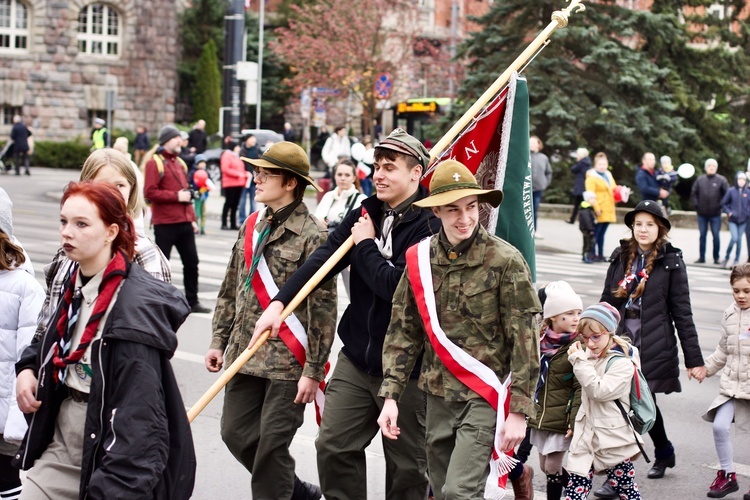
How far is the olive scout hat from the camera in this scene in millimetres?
5141

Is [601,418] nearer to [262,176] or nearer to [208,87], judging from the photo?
[262,176]

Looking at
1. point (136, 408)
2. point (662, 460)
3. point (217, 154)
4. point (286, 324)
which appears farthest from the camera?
point (217, 154)

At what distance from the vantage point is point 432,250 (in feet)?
15.5

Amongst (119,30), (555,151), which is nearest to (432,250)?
(555,151)

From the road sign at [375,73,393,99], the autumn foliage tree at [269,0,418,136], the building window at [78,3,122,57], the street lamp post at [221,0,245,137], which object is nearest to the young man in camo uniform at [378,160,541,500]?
the street lamp post at [221,0,245,137]

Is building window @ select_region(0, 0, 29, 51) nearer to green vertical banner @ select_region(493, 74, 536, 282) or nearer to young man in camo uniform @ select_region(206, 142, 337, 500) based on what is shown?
young man in camo uniform @ select_region(206, 142, 337, 500)

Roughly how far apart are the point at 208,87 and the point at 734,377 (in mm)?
44427

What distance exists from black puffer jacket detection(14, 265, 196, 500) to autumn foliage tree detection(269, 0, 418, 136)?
35300 millimetres

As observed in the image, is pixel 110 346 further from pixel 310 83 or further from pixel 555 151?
pixel 310 83

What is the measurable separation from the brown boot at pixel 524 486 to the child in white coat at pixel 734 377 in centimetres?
128

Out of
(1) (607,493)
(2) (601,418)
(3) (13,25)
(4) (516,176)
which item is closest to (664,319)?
(1) (607,493)

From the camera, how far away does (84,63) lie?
4769 centimetres

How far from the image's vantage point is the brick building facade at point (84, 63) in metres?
46.7

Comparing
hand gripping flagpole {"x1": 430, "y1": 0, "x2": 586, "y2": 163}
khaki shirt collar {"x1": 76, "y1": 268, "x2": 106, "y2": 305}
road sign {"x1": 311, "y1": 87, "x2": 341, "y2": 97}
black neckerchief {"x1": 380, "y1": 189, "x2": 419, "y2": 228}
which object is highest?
road sign {"x1": 311, "y1": 87, "x2": 341, "y2": 97}
